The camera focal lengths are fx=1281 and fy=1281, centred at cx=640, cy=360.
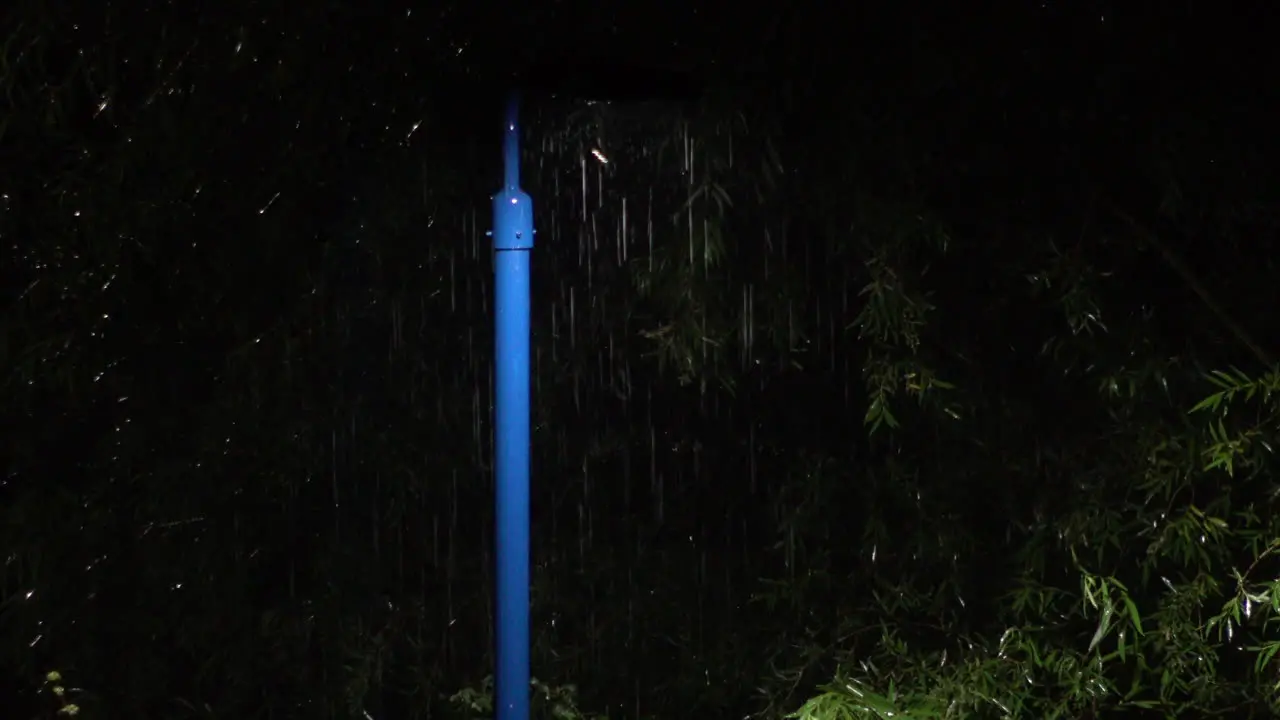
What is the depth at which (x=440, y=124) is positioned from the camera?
353 centimetres

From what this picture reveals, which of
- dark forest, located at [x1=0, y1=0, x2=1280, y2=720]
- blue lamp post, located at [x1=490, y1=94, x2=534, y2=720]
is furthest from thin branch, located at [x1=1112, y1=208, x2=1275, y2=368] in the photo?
blue lamp post, located at [x1=490, y1=94, x2=534, y2=720]

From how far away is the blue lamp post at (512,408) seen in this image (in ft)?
7.71

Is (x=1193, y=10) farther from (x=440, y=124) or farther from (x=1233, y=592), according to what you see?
(x=440, y=124)

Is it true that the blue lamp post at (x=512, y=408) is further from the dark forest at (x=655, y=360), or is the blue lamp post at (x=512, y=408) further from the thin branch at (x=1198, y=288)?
the thin branch at (x=1198, y=288)

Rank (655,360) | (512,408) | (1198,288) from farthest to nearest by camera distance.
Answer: (655,360), (1198,288), (512,408)

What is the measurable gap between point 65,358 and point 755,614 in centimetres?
203

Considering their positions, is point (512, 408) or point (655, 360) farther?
point (655, 360)

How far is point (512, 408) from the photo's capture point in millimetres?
2357

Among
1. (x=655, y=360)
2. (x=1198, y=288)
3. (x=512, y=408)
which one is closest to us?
(x=512, y=408)

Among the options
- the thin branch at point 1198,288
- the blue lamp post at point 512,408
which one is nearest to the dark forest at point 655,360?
the thin branch at point 1198,288

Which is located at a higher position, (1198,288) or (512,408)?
(1198,288)

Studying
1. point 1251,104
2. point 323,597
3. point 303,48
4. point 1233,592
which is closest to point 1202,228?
point 1251,104

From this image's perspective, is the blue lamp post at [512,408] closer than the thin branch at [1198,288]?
Yes

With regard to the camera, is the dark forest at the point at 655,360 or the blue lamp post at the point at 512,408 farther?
the dark forest at the point at 655,360
